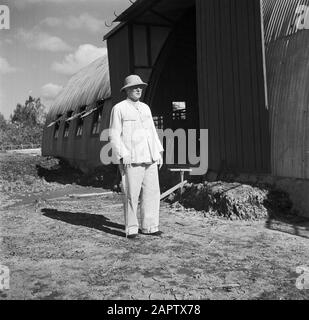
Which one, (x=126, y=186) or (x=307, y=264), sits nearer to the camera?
(x=307, y=264)

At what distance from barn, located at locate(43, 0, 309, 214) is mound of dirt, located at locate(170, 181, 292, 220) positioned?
0.48m

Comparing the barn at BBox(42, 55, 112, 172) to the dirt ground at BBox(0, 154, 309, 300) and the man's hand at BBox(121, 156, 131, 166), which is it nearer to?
the dirt ground at BBox(0, 154, 309, 300)

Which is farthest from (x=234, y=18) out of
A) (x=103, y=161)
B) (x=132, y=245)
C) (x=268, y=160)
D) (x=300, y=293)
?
(x=103, y=161)

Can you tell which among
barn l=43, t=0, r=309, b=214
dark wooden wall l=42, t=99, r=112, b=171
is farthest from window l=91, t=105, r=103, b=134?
barn l=43, t=0, r=309, b=214

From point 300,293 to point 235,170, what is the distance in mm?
5295

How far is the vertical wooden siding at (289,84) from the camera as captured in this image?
23.7 feet

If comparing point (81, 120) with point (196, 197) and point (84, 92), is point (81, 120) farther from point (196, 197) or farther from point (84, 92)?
point (196, 197)

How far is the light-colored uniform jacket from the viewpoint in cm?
595

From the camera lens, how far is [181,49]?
51.5ft

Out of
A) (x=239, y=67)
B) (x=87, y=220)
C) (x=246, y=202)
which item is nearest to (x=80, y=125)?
(x=239, y=67)

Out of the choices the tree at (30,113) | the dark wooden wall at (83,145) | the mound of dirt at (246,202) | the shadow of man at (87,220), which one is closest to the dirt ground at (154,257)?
the shadow of man at (87,220)

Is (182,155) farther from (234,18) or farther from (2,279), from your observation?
(2,279)

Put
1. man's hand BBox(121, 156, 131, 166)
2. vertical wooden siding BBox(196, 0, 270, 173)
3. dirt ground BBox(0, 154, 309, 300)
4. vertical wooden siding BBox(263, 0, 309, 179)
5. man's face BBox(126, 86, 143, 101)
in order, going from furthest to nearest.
A: vertical wooden siding BBox(196, 0, 270, 173) → vertical wooden siding BBox(263, 0, 309, 179) → man's face BBox(126, 86, 143, 101) → man's hand BBox(121, 156, 131, 166) → dirt ground BBox(0, 154, 309, 300)

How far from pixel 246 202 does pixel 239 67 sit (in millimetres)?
3168
